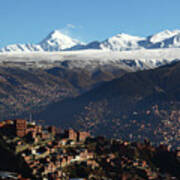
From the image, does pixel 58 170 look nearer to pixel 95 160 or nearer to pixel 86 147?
pixel 95 160

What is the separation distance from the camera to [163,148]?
626ft

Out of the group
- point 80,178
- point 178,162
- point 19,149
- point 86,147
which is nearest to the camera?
point 80,178

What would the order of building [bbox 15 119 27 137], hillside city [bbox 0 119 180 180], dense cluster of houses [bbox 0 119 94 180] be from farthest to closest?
building [bbox 15 119 27 137] → hillside city [bbox 0 119 180 180] → dense cluster of houses [bbox 0 119 94 180]

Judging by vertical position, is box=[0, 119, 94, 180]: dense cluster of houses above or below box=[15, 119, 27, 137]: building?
below

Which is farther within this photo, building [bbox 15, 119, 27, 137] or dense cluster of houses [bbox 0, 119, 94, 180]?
building [bbox 15, 119, 27, 137]

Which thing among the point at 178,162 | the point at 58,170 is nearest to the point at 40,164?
the point at 58,170

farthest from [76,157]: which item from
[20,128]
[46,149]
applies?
[20,128]

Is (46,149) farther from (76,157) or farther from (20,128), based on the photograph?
(20,128)

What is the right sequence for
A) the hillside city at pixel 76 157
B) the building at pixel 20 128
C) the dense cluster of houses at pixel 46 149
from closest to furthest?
the dense cluster of houses at pixel 46 149 < the hillside city at pixel 76 157 < the building at pixel 20 128

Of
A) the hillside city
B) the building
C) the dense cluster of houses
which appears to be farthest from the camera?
the building

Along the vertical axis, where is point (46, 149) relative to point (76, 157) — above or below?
above

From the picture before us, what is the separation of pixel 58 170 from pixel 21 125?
2870 cm

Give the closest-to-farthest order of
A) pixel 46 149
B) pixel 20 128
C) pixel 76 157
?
pixel 46 149
pixel 76 157
pixel 20 128

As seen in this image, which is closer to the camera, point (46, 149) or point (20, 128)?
point (46, 149)
